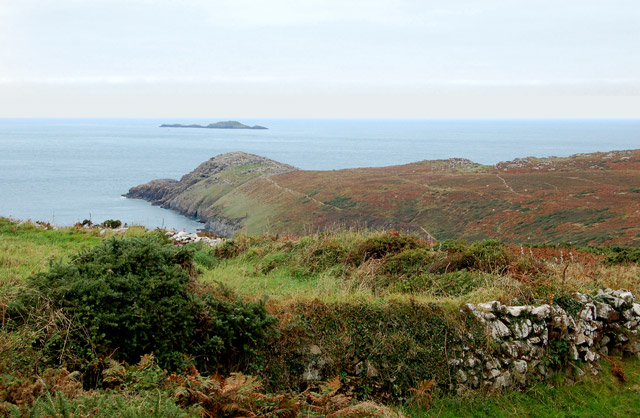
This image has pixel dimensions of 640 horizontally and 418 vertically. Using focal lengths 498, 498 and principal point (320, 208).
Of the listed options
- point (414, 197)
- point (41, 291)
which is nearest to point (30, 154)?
point (414, 197)

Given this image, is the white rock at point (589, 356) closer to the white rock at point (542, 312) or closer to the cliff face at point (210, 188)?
the white rock at point (542, 312)

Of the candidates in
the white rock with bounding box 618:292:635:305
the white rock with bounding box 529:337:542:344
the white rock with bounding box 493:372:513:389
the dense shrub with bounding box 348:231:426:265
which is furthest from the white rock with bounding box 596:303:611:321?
the dense shrub with bounding box 348:231:426:265

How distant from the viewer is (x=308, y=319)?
7.74 m

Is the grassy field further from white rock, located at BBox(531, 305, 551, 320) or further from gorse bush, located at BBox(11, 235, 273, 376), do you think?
white rock, located at BBox(531, 305, 551, 320)

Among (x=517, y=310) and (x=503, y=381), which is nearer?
(x=503, y=381)

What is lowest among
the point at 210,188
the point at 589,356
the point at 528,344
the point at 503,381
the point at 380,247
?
the point at 210,188

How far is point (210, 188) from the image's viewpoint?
6981 centimetres

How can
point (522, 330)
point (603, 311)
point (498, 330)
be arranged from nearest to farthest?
point (498, 330) → point (522, 330) → point (603, 311)

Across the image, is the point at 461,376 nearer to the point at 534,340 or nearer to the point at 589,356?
the point at 534,340

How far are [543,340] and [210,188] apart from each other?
64.8 metres

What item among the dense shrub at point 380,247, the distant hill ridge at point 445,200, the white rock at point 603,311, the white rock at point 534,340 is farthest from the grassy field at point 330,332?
the distant hill ridge at point 445,200

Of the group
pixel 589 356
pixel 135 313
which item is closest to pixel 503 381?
pixel 589 356

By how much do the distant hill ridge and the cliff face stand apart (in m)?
0.22

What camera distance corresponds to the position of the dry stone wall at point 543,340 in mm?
7516
